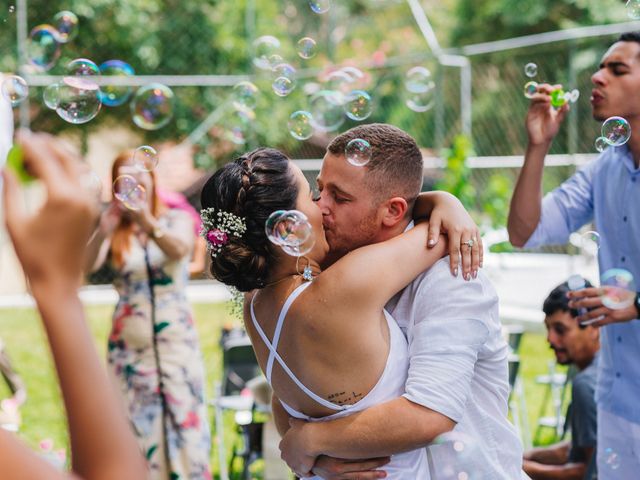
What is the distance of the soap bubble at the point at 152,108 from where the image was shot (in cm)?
396

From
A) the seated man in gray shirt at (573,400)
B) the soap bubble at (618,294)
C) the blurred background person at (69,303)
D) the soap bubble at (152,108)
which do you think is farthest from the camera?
the soap bubble at (152,108)

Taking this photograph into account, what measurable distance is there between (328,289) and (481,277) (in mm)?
386

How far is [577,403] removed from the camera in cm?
344

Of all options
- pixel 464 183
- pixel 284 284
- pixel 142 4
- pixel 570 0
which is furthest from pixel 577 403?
pixel 570 0

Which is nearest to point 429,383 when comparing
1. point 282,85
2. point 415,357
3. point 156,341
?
point 415,357

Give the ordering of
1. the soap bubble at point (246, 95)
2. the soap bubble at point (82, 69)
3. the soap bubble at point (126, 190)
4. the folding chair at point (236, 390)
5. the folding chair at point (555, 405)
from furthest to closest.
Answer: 1. the folding chair at point (555, 405)
2. the folding chair at point (236, 390)
3. the soap bubble at point (246, 95)
4. the soap bubble at point (82, 69)
5. the soap bubble at point (126, 190)

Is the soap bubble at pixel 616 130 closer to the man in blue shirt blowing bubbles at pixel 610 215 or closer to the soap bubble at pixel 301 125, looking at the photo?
the man in blue shirt blowing bubbles at pixel 610 215

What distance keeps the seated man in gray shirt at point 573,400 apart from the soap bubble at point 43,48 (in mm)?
2618

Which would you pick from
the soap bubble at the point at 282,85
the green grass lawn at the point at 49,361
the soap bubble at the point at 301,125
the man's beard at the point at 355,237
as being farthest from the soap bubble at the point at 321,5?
the green grass lawn at the point at 49,361

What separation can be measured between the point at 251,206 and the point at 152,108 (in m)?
2.33

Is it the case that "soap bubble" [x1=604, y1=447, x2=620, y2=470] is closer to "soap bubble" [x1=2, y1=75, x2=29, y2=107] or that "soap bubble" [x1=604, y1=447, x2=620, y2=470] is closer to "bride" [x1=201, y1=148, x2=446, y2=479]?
"bride" [x1=201, y1=148, x2=446, y2=479]

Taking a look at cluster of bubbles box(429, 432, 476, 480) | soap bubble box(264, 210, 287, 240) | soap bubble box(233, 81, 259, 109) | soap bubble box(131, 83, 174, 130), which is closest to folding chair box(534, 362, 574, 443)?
soap bubble box(233, 81, 259, 109)

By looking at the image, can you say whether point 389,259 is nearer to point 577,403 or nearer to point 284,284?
point 284,284

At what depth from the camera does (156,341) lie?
13.6 ft
